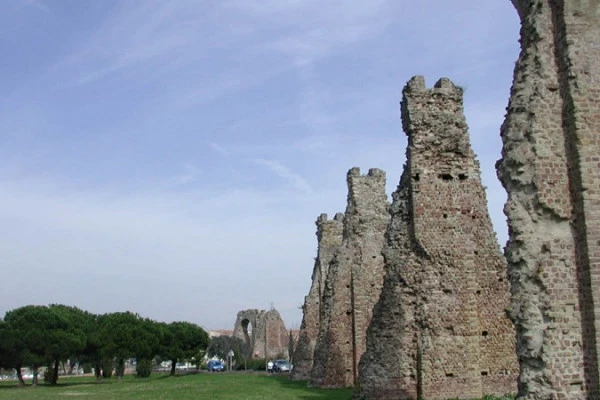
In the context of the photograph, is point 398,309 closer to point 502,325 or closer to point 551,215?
point 502,325

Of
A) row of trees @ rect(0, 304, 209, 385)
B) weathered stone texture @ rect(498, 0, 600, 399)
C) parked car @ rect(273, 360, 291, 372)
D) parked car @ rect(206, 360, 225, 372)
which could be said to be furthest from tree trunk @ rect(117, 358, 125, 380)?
weathered stone texture @ rect(498, 0, 600, 399)

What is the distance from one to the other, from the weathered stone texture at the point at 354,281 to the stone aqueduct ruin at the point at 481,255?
0.05 meters

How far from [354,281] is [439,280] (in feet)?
32.9

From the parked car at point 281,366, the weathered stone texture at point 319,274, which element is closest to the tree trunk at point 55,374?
the parked car at point 281,366

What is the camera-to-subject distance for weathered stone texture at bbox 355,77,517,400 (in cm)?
1622

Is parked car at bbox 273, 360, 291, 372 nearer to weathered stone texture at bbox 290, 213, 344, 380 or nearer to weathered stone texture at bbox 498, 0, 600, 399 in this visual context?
weathered stone texture at bbox 290, 213, 344, 380

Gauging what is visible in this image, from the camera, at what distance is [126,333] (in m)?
45.3

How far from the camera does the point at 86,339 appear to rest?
4388cm

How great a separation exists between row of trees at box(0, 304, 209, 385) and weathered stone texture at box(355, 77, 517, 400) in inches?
1146

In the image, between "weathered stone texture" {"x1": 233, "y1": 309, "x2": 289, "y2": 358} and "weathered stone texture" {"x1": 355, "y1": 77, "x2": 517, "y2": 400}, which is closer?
"weathered stone texture" {"x1": 355, "y1": 77, "x2": 517, "y2": 400}

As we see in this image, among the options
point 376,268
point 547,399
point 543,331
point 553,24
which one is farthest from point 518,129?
point 376,268

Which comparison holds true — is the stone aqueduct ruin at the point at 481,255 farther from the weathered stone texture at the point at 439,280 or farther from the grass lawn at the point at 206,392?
the grass lawn at the point at 206,392

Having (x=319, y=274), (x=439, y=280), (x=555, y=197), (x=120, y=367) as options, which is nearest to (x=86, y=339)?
(x=120, y=367)

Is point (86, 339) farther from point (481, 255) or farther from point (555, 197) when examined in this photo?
point (555, 197)
